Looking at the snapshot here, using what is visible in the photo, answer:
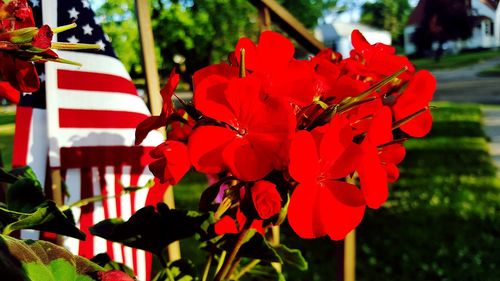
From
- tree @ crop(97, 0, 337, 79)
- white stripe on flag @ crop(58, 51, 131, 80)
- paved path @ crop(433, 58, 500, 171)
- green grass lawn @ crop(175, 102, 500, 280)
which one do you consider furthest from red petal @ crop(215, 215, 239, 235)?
tree @ crop(97, 0, 337, 79)

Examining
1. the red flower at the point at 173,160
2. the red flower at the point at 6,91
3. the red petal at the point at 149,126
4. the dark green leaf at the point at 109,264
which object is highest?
the red flower at the point at 6,91

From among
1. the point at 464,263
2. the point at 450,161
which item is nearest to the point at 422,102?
the point at 464,263

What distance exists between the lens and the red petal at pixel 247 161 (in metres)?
0.57

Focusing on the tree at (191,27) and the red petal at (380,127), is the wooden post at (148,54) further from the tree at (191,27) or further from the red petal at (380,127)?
the tree at (191,27)

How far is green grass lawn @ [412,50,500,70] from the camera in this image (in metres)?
31.2

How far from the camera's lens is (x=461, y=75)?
2611 centimetres

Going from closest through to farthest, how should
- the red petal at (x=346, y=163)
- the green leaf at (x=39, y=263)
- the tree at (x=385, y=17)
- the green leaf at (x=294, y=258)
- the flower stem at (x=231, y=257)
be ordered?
the green leaf at (x=39, y=263), the red petal at (x=346, y=163), the flower stem at (x=231, y=257), the green leaf at (x=294, y=258), the tree at (x=385, y=17)

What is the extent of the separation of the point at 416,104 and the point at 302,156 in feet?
0.77

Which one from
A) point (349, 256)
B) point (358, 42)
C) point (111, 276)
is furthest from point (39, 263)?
point (349, 256)


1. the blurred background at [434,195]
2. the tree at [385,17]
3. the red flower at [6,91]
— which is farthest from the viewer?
the tree at [385,17]

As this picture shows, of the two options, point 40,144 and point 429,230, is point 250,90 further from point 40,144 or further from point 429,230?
point 429,230

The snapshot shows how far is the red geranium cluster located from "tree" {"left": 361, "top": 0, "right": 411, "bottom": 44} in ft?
118

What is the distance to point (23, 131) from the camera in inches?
45.4

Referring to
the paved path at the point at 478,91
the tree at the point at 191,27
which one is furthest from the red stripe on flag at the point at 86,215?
the tree at the point at 191,27
